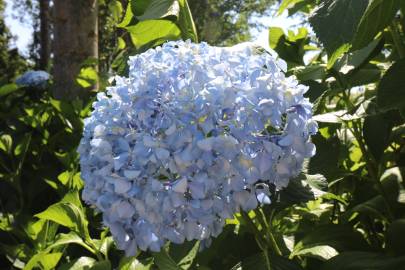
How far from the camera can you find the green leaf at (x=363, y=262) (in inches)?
36.1

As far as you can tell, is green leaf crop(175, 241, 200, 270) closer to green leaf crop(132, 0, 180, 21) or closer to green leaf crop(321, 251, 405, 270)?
green leaf crop(321, 251, 405, 270)

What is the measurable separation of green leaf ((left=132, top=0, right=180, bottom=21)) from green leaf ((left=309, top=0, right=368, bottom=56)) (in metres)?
0.28

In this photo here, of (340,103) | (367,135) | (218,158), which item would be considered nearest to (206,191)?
(218,158)

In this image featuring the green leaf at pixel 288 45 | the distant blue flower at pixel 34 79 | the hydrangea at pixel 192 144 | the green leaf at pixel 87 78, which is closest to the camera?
the hydrangea at pixel 192 144

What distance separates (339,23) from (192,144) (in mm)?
324

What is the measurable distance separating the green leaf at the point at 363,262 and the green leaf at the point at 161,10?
55cm

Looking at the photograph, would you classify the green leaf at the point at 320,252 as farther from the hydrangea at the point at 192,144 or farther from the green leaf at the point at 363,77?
the green leaf at the point at 363,77

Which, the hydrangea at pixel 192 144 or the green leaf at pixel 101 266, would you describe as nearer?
the hydrangea at pixel 192 144

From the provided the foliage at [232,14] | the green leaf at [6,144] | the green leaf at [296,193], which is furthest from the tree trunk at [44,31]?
the green leaf at [296,193]

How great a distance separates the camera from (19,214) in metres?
2.16

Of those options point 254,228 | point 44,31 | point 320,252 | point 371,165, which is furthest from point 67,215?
point 44,31

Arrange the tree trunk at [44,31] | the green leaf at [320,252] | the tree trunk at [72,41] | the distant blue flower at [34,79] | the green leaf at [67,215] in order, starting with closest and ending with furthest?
the green leaf at [320,252], the green leaf at [67,215], the tree trunk at [72,41], the distant blue flower at [34,79], the tree trunk at [44,31]

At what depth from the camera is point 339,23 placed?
0.87 m

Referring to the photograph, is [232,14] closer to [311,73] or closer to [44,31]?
[44,31]
